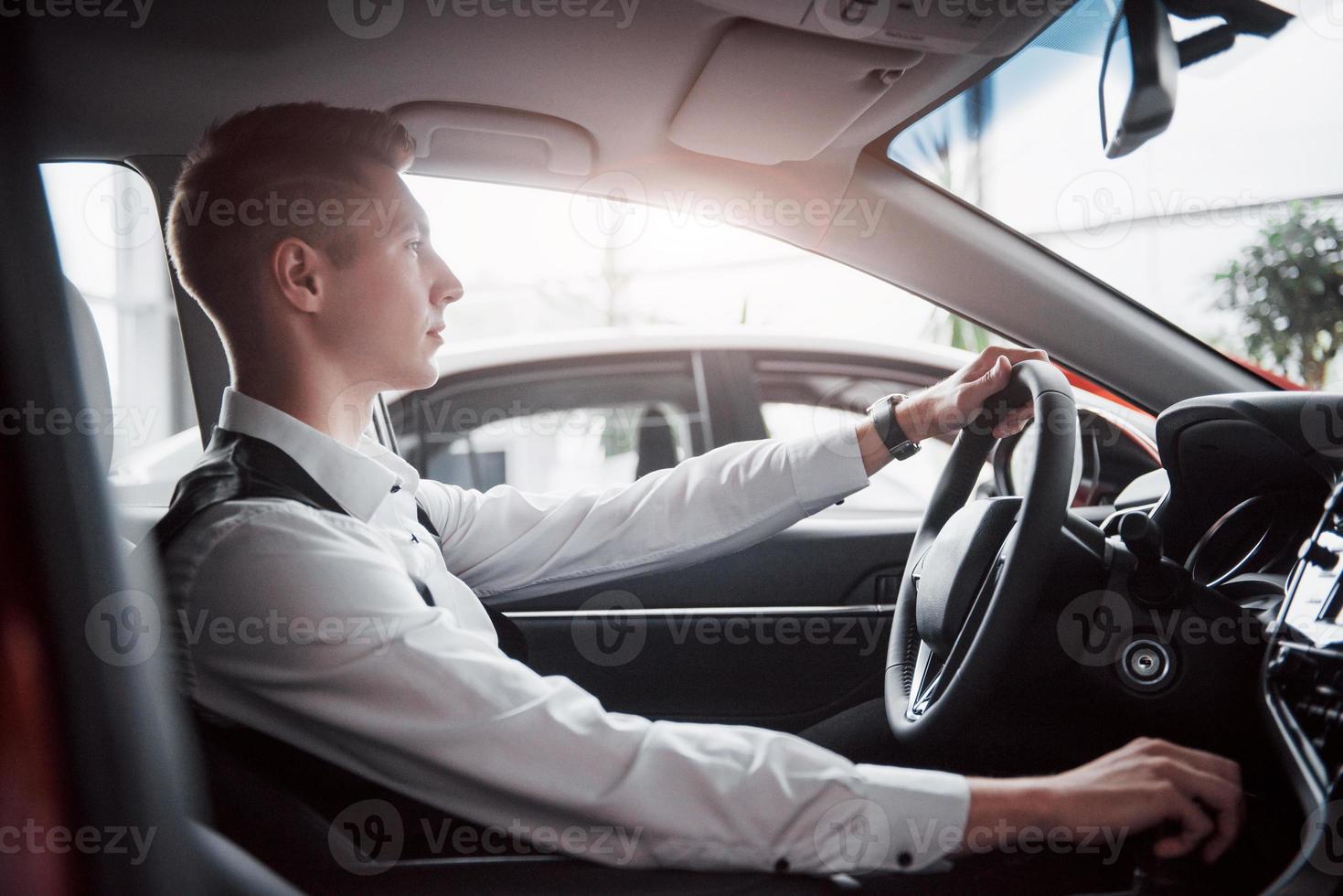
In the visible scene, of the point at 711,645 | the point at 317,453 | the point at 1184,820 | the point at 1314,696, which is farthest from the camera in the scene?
the point at 711,645

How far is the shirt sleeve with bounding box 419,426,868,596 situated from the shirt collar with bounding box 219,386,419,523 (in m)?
0.44

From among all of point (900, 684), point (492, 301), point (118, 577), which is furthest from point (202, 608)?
point (492, 301)

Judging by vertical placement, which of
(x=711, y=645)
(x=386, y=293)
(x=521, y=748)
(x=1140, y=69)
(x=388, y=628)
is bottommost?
(x=711, y=645)

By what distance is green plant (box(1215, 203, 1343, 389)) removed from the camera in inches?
113

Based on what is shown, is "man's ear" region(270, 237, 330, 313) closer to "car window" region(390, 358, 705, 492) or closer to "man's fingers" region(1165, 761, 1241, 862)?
"man's fingers" region(1165, 761, 1241, 862)

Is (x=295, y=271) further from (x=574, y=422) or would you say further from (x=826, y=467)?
(x=574, y=422)

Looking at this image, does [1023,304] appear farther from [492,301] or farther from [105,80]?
[492,301]

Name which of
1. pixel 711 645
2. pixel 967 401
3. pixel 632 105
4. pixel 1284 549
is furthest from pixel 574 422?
pixel 1284 549

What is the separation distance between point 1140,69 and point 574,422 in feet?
5.47

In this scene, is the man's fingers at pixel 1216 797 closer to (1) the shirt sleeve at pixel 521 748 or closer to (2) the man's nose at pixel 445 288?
(1) the shirt sleeve at pixel 521 748

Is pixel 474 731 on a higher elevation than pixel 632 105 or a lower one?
lower

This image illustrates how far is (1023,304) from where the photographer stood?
71.6 inches

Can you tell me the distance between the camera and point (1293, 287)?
3617 millimetres

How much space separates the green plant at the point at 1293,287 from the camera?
2.87 metres
